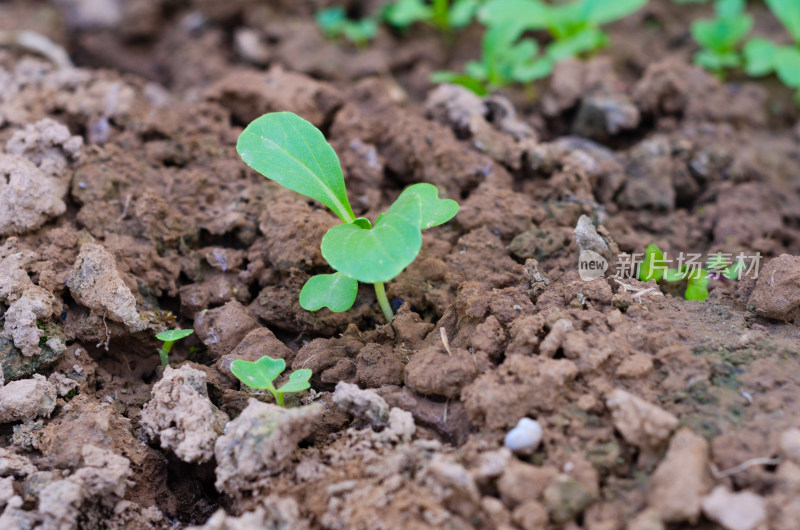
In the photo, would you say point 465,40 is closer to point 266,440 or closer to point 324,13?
point 324,13

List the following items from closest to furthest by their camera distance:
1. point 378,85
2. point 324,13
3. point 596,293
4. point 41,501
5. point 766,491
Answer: point 766,491 → point 41,501 → point 596,293 → point 378,85 → point 324,13

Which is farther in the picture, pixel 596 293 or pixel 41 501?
pixel 596 293

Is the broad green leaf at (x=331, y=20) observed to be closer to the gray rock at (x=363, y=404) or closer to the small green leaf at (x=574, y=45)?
the small green leaf at (x=574, y=45)

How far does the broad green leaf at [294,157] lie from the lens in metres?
1.93

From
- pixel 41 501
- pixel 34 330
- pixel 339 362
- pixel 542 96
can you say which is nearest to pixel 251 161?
pixel 339 362

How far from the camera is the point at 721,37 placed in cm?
333

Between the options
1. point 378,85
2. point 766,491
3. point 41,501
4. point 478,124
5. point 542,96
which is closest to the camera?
point 766,491

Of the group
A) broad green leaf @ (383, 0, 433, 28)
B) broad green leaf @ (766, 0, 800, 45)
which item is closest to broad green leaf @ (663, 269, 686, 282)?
broad green leaf @ (766, 0, 800, 45)

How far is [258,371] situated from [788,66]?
9.77 feet

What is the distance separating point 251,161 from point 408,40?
208cm

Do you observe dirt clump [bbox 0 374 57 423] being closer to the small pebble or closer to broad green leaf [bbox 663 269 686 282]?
the small pebble

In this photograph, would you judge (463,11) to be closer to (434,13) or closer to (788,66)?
(434,13)

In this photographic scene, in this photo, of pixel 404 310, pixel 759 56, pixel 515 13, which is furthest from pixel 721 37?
pixel 404 310

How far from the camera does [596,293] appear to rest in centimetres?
185
